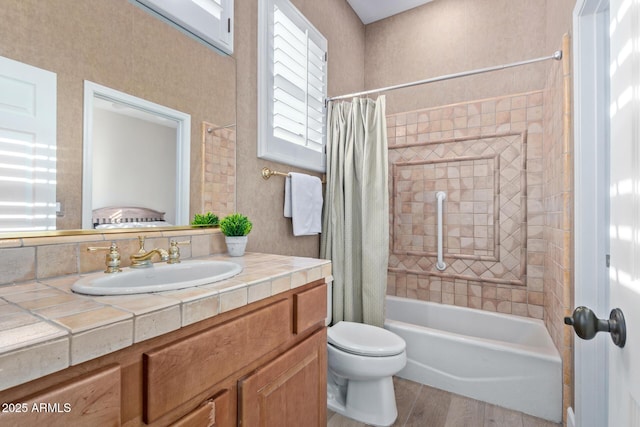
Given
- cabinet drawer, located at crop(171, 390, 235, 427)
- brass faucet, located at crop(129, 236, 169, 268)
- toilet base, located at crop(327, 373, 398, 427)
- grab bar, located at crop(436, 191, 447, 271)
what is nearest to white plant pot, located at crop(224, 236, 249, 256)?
brass faucet, located at crop(129, 236, 169, 268)

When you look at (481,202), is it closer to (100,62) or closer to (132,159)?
(132,159)

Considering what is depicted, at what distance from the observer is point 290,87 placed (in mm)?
1971

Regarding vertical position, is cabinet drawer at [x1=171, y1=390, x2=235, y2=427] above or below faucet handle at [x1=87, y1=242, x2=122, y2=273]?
below

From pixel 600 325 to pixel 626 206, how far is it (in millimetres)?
220

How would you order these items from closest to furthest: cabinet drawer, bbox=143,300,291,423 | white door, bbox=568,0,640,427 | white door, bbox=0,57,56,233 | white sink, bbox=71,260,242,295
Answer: cabinet drawer, bbox=143,300,291,423, white sink, bbox=71,260,242,295, white door, bbox=0,57,56,233, white door, bbox=568,0,640,427

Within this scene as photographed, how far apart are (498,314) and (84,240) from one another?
2594 millimetres

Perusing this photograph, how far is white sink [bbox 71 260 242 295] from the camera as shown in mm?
752

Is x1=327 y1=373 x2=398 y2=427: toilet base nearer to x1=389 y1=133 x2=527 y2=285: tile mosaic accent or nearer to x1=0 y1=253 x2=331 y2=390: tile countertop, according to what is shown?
x1=0 y1=253 x2=331 y2=390: tile countertop

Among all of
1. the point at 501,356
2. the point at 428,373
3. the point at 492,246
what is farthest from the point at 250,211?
the point at 492,246

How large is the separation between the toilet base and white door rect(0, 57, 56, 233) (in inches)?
63.0

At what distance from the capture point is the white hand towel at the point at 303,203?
1.96 metres

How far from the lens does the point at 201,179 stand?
4.70 ft

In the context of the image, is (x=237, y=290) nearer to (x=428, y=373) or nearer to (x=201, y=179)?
(x=201, y=179)

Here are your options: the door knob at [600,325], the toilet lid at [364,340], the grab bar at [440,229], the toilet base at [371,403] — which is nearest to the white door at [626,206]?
the door knob at [600,325]
